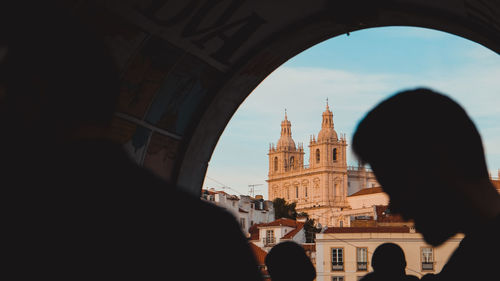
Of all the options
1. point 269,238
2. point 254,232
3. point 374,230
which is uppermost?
point 254,232

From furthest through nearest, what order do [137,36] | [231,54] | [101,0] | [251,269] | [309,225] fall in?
[309,225], [231,54], [137,36], [101,0], [251,269]

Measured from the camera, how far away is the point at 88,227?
967 millimetres

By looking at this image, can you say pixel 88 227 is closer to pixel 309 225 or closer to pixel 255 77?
pixel 255 77

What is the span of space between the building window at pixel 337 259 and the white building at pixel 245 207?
16.6m

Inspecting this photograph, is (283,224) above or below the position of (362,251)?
above

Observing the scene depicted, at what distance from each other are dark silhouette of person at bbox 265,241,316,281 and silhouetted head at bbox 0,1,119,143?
284 cm

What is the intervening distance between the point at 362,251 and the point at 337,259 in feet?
6.49

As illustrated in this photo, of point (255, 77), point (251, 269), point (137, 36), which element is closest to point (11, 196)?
point (251, 269)

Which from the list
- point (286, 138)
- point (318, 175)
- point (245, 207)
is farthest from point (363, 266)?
point (286, 138)

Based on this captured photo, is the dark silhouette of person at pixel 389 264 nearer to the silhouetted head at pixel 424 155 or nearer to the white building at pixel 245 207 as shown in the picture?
the silhouetted head at pixel 424 155

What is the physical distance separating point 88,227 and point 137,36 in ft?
14.2

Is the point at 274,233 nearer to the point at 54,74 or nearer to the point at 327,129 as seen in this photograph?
the point at 54,74

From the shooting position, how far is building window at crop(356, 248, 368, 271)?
1884 inches

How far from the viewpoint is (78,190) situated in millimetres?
978
